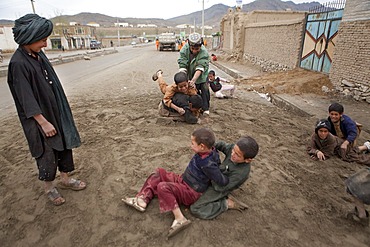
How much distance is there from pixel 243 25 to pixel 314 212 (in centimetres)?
1775

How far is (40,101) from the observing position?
7.32 feet

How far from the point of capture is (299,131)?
15.2ft

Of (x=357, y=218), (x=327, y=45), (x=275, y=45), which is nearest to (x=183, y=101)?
(x=357, y=218)

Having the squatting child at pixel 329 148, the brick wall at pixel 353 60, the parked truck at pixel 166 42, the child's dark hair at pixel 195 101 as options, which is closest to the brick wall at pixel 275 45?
the brick wall at pixel 353 60

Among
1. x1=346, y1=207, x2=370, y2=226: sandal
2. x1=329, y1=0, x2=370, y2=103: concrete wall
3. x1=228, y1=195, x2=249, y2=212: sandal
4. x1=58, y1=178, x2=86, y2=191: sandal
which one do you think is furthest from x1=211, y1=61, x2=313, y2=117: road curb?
x1=58, y1=178, x2=86, y2=191: sandal

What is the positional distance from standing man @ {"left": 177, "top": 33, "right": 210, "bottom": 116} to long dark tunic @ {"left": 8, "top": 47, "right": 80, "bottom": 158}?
8.20 feet

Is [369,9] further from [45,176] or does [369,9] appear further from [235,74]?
[45,176]

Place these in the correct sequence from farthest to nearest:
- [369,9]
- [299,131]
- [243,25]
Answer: [243,25], [369,9], [299,131]

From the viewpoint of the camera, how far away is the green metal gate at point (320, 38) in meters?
8.21

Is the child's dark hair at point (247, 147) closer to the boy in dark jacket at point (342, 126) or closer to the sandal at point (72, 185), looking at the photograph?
the sandal at point (72, 185)

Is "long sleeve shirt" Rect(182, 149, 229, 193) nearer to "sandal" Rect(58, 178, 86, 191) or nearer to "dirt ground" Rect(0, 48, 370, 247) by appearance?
"dirt ground" Rect(0, 48, 370, 247)

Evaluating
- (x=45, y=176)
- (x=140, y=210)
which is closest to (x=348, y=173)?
(x=140, y=210)

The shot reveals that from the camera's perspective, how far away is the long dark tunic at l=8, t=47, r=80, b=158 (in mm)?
2066

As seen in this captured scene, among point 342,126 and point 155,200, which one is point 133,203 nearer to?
point 155,200
